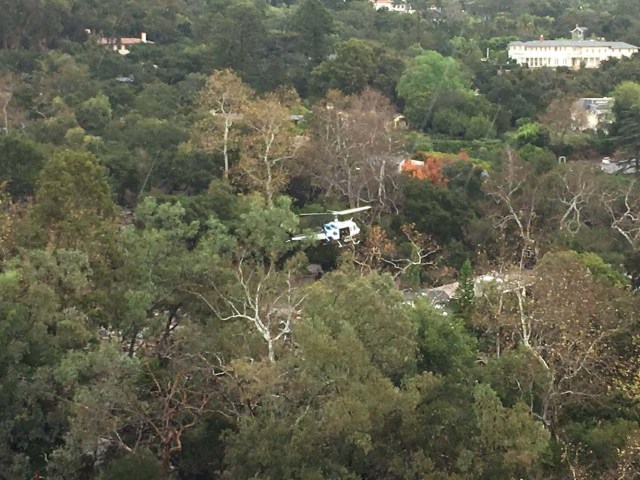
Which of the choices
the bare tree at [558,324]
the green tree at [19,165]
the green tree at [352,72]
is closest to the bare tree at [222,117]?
the green tree at [19,165]

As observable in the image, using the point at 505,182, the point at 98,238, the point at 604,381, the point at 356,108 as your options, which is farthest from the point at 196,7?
the point at 604,381

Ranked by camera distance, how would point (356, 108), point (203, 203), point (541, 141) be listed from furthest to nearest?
point (541, 141) < point (356, 108) < point (203, 203)

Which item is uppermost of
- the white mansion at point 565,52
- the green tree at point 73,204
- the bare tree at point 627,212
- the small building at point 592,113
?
the green tree at point 73,204

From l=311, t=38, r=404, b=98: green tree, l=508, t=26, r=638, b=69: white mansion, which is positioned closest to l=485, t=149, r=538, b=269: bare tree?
l=311, t=38, r=404, b=98: green tree

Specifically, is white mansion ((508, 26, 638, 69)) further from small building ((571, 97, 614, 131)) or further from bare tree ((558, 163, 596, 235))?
bare tree ((558, 163, 596, 235))

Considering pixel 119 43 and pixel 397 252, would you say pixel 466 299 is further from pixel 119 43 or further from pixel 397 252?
pixel 119 43

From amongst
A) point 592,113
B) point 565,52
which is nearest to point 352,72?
point 592,113

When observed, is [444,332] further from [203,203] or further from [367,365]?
[203,203]

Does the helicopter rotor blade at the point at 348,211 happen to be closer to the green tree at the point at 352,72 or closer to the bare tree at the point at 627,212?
the bare tree at the point at 627,212
